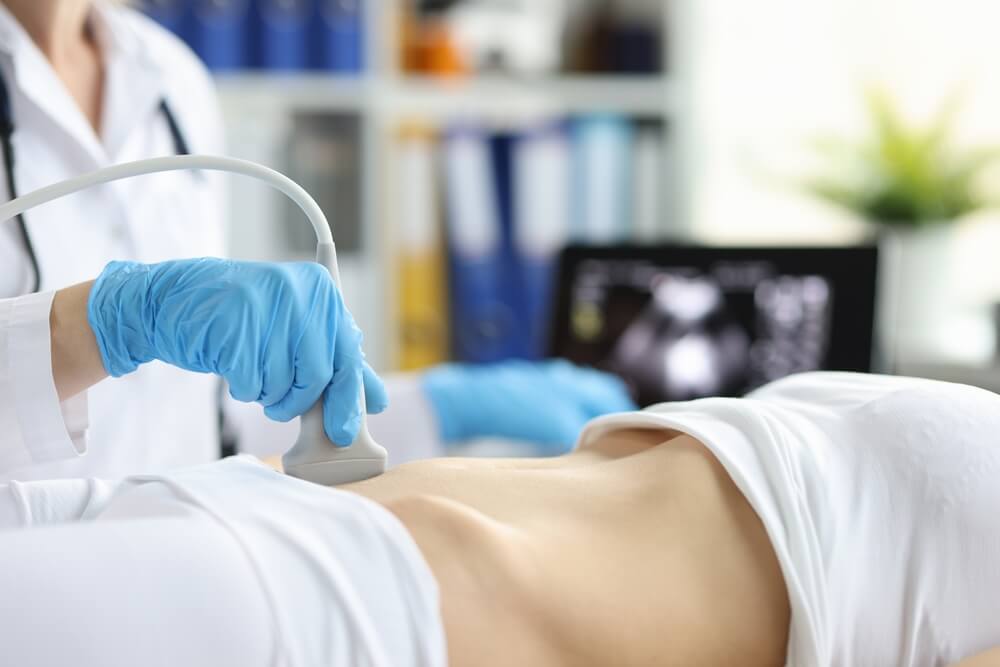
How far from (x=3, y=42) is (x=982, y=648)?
123 cm

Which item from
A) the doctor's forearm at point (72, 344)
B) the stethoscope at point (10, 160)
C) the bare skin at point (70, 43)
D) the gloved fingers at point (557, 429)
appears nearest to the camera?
the doctor's forearm at point (72, 344)

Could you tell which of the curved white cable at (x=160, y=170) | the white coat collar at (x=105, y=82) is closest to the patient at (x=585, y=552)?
the curved white cable at (x=160, y=170)

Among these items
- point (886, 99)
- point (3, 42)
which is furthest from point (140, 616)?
point (886, 99)

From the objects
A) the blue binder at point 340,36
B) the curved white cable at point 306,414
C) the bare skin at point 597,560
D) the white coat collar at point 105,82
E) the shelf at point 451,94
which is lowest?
the bare skin at point 597,560

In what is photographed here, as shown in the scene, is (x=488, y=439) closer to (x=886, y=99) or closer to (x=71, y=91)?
(x=71, y=91)

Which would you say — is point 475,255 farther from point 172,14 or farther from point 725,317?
point 172,14

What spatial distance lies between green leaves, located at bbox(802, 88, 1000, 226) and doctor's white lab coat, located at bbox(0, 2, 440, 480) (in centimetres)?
149

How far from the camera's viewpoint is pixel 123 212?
1356mm

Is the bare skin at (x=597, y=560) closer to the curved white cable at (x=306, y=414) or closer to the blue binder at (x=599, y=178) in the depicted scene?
the curved white cable at (x=306, y=414)

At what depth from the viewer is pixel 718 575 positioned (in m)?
0.84

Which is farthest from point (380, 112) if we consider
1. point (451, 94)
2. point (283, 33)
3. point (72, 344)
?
point (72, 344)

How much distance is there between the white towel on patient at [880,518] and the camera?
32.8 inches

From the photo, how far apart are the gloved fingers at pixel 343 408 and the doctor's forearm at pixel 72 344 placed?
0.73 feet

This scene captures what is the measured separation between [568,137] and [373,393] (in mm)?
1885
